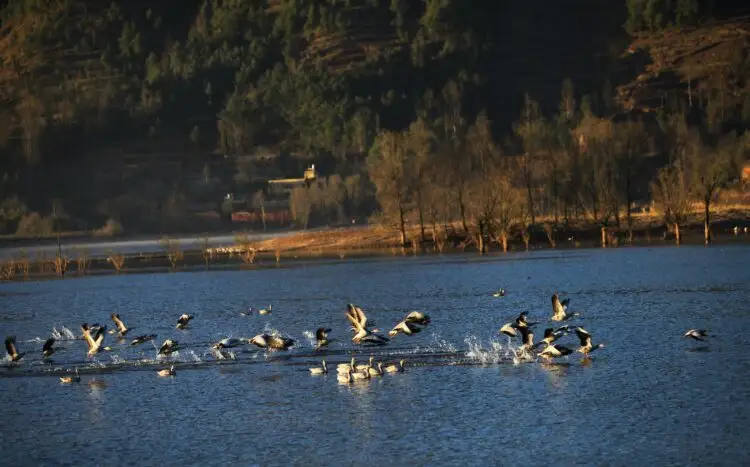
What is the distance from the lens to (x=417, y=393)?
4594 cm

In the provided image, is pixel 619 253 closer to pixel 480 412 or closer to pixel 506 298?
pixel 506 298

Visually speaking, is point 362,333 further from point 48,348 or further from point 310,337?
point 48,348

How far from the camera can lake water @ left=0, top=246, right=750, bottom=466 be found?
37938 mm

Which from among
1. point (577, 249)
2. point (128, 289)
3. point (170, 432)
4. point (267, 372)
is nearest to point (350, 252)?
point (577, 249)

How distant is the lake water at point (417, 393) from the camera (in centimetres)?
3794

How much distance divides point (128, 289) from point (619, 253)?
39.5 meters

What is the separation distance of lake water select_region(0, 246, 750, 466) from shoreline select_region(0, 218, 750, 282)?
4900 cm

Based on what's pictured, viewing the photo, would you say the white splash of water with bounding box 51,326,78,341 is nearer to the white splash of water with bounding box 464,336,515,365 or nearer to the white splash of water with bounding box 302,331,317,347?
the white splash of water with bounding box 302,331,317,347

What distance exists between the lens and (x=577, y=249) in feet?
434

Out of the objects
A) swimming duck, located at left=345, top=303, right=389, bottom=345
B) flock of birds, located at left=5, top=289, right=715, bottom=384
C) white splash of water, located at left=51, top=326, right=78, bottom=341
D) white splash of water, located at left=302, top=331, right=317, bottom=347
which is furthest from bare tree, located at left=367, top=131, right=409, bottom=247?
swimming duck, located at left=345, top=303, right=389, bottom=345

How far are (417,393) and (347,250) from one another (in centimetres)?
10556

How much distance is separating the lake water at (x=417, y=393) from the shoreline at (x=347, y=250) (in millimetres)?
48998

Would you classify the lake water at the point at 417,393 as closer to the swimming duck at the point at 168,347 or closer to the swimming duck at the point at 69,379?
the swimming duck at the point at 69,379

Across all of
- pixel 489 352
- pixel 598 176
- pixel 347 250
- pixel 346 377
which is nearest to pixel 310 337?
Result: pixel 489 352
